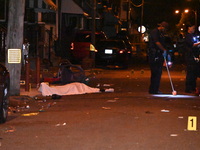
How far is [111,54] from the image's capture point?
2958cm

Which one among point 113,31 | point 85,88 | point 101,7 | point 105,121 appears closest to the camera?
point 105,121

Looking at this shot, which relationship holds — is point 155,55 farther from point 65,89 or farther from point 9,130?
point 9,130

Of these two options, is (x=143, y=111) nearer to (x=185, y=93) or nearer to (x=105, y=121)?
(x=105, y=121)

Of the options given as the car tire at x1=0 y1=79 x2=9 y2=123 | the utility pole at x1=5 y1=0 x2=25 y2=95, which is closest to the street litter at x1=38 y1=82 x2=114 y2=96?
the utility pole at x1=5 y1=0 x2=25 y2=95

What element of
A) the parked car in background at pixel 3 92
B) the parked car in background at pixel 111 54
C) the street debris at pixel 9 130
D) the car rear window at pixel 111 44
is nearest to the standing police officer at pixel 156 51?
the parked car in background at pixel 3 92

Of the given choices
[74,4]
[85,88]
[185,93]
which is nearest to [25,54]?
[85,88]

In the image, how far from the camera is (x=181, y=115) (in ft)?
36.3

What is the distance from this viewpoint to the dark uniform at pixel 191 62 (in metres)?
15.8

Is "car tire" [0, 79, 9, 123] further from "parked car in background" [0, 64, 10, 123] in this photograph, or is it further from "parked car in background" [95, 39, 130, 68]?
"parked car in background" [95, 39, 130, 68]

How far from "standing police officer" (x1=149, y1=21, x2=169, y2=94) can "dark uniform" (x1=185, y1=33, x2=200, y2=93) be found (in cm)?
108

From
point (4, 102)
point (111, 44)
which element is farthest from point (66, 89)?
point (111, 44)

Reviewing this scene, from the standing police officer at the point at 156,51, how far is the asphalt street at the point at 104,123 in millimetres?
620

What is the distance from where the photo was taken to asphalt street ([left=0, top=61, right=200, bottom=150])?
26.9 feet

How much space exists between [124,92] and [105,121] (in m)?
5.95
